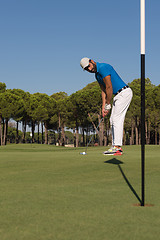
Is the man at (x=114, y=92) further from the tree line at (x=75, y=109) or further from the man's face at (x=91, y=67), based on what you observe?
the tree line at (x=75, y=109)

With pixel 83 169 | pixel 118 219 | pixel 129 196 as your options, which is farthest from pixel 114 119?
pixel 118 219

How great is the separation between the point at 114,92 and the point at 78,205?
5620 mm

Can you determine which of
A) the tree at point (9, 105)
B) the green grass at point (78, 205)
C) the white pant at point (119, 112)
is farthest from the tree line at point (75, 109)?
the green grass at point (78, 205)

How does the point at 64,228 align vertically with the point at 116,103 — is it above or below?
below

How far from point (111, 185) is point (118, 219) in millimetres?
2060

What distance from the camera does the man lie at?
28.2 feet

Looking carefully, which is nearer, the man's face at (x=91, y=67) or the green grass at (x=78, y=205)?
the green grass at (x=78, y=205)

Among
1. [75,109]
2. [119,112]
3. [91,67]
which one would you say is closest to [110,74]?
[91,67]

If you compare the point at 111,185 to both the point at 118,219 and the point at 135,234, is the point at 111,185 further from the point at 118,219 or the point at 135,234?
the point at 135,234

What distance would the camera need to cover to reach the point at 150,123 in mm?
58750

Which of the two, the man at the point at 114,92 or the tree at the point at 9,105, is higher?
the tree at the point at 9,105

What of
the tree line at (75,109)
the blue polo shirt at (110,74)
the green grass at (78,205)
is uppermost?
the tree line at (75,109)

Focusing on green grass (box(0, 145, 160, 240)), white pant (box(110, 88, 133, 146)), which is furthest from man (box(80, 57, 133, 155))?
green grass (box(0, 145, 160, 240))

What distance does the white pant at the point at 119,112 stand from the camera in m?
9.08
